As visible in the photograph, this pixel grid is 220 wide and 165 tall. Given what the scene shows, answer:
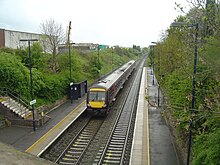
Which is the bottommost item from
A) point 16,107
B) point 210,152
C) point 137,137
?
point 137,137

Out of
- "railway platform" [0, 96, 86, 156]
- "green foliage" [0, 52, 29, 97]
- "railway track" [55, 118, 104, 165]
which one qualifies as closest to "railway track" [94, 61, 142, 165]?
"railway track" [55, 118, 104, 165]

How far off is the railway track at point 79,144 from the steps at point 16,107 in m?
4.82

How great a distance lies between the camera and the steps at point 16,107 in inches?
863

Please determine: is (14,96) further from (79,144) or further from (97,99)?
(79,144)

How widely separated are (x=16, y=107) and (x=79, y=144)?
23.3 feet

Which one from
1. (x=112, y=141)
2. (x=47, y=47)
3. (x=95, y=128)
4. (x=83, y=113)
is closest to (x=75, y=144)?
(x=112, y=141)

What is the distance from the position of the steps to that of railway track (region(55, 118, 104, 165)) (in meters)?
4.82

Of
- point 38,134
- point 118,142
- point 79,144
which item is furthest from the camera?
point 38,134

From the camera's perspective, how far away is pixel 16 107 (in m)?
22.6

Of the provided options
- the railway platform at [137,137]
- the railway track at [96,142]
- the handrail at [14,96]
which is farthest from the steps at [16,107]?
the railway track at [96,142]

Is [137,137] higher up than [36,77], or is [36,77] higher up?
[36,77]

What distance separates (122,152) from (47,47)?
29.0 meters

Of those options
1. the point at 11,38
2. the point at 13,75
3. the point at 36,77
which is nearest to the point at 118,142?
the point at 13,75

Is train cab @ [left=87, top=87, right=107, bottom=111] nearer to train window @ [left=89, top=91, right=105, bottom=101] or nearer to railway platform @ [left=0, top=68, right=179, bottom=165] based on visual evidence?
train window @ [left=89, top=91, right=105, bottom=101]
